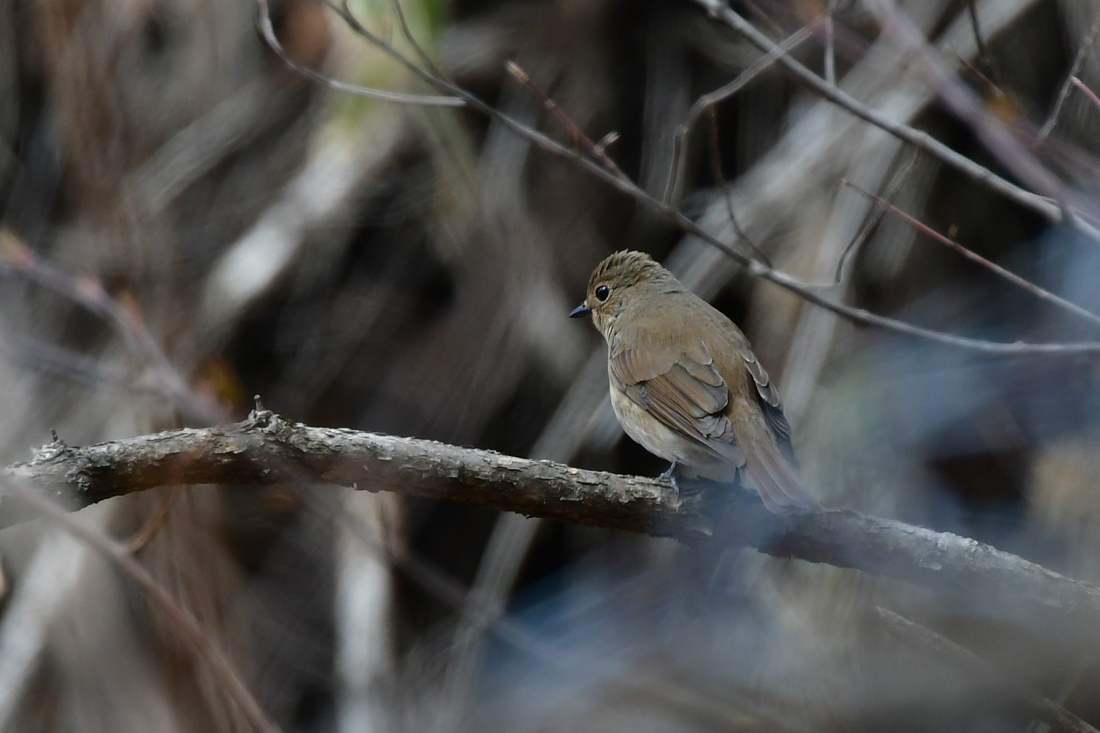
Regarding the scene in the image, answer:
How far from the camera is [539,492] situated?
2457mm

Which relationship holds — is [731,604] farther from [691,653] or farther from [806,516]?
[806,516]

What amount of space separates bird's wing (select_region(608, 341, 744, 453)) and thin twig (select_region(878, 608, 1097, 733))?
90 centimetres

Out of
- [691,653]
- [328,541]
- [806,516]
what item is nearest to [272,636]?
[328,541]

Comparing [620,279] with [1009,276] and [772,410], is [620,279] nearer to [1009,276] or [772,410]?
[772,410]

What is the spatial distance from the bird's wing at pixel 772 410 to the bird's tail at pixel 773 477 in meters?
0.10

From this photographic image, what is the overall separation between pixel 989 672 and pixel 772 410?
4.85ft

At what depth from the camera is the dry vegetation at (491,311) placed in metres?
3.61

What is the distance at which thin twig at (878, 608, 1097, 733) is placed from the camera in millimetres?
1922

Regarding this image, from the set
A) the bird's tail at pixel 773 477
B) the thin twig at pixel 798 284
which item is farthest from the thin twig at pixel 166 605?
the thin twig at pixel 798 284

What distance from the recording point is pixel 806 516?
2.70 metres

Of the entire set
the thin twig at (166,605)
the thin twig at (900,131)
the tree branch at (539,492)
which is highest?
the thin twig at (900,131)

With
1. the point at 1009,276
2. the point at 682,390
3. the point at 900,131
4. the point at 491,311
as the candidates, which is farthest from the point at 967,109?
the point at 491,311

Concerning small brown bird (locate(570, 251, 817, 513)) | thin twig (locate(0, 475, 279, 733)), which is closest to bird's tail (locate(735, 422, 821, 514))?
small brown bird (locate(570, 251, 817, 513))

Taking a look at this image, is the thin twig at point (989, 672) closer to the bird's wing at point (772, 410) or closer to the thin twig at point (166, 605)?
the bird's wing at point (772, 410)
